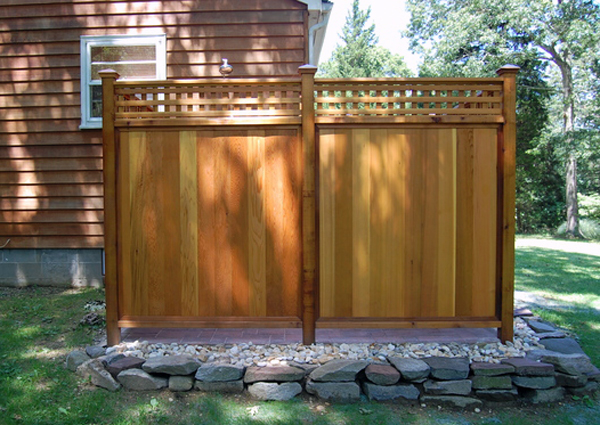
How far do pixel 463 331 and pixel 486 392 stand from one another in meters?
0.83

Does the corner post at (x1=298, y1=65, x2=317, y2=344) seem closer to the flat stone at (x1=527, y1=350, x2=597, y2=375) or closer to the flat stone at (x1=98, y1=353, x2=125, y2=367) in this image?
the flat stone at (x1=98, y1=353, x2=125, y2=367)

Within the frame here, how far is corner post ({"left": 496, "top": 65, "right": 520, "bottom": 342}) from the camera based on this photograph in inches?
131

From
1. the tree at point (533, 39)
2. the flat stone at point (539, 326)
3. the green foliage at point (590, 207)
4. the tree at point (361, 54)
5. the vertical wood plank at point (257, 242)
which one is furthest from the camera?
the tree at point (361, 54)

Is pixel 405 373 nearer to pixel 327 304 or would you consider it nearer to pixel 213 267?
pixel 327 304

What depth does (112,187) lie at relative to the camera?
11.1 ft

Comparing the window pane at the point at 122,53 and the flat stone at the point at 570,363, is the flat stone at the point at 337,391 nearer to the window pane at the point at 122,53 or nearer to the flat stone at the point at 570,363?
the flat stone at the point at 570,363

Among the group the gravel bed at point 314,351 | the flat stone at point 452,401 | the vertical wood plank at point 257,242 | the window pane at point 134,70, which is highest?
the window pane at point 134,70

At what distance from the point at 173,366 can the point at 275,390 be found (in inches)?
27.2

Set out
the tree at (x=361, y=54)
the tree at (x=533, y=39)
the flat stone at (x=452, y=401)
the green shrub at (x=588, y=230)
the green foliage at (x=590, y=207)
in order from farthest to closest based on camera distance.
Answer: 1. the tree at (x=361, y=54)
2. the green foliage at (x=590, y=207)
3. the green shrub at (x=588, y=230)
4. the tree at (x=533, y=39)
5. the flat stone at (x=452, y=401)

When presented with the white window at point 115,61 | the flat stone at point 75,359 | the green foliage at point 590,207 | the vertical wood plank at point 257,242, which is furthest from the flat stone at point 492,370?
the green foliage at point 590,207

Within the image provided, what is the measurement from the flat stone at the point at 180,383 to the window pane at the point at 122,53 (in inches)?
170

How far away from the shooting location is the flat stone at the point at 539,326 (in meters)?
3.69

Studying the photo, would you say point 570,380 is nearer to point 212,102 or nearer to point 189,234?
point 189,234

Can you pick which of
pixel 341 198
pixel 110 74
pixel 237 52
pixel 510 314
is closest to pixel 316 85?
pixel 341 198
